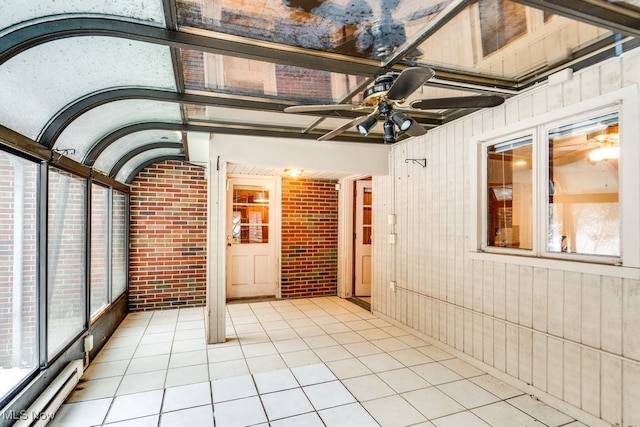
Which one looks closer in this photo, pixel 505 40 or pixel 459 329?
pixel 505 40

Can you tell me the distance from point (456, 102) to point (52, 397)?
3366 mm

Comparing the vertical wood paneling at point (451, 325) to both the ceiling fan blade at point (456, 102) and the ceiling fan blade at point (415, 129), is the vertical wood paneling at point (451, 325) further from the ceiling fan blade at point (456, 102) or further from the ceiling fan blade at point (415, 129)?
the ceiling fan blade at point (456, 102)

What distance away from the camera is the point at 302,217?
19.6 feet

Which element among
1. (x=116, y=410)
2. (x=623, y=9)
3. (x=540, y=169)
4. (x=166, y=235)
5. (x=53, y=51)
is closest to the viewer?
(x=623, y=9)

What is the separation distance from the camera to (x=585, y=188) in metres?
2.41

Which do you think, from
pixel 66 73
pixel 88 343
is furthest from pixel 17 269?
pixel 66 73

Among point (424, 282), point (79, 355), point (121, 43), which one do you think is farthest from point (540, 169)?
point (79, 355)

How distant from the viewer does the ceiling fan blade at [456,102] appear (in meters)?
2.10

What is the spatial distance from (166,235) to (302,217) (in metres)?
2.22

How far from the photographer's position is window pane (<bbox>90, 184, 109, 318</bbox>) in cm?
366

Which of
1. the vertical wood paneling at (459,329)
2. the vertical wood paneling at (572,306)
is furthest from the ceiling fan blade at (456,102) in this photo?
the vertical wood paneling at (459,329)

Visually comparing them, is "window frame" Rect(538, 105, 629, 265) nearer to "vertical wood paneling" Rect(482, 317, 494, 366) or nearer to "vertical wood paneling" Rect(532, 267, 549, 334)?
"vertical wood paneling" Rect(532, 267, 549, 334)

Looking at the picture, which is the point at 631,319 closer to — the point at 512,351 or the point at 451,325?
the point at 512,351

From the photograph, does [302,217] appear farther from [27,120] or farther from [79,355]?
[27,120]
